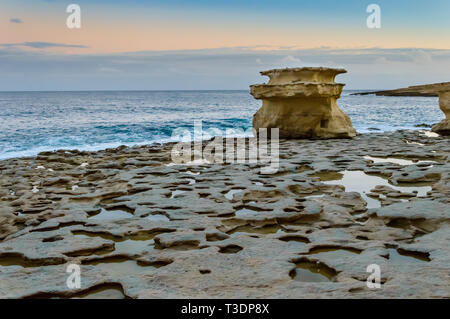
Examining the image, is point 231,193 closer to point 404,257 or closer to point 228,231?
point 228,231

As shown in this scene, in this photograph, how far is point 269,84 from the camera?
41.3 feet

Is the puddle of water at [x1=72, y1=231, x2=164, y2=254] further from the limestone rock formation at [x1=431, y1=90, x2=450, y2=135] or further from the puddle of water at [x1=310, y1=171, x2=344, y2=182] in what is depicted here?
the limestone rock formation at [x1=431, y1=90, x2=450, y2=135]

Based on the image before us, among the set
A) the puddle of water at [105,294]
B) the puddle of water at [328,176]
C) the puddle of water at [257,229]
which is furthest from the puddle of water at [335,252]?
the puddle of water at [328,176]

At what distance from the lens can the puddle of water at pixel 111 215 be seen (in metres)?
4.87

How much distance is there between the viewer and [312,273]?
3215 mm

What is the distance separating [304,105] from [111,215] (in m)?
8.85

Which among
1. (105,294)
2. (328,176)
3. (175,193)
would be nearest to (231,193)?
(175,193)

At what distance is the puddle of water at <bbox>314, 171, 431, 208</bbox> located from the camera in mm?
5537

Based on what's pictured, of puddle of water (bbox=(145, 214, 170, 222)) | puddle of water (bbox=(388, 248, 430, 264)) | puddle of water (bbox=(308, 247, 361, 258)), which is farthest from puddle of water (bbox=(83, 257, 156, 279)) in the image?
puddle of water (bbox=(388, 248, 430, 264))

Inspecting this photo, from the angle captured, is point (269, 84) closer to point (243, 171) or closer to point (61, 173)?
point (243, 171)

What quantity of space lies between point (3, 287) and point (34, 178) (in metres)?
4.54

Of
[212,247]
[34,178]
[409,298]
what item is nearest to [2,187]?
[34,178]

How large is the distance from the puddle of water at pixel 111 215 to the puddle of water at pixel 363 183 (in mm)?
2918

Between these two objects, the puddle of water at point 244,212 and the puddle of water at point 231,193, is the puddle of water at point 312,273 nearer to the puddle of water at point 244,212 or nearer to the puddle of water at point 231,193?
the puddle of water at point 244,212
